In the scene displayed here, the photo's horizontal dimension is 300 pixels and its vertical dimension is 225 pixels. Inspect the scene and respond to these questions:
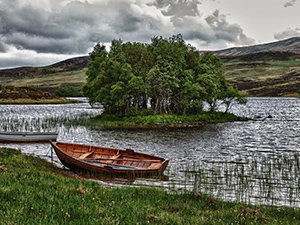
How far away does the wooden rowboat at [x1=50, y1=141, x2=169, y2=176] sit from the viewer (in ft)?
68.9

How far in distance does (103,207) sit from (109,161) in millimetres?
14132

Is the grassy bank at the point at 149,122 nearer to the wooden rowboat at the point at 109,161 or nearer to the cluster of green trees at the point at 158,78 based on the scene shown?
the cluster of green trees at the point at 158,78

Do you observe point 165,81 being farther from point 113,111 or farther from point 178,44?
point 113,111

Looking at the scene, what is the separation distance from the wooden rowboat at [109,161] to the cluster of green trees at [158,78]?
102ft

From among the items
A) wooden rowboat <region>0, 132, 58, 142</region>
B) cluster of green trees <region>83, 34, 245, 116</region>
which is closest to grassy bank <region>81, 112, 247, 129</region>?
cluster of green trees <region>83, 34, 245, 116</region>

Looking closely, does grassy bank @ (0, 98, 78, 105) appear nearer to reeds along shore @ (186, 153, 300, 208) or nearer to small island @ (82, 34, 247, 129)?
small island @ (82, 34, 247, 129)

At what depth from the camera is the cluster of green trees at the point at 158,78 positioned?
2338 inches

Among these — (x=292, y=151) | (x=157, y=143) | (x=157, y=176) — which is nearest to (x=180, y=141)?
(x=157, y=143)

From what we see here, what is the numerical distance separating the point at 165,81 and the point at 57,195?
47943 mm

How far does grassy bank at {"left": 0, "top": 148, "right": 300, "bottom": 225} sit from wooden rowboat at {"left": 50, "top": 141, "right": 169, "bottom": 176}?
654 cm

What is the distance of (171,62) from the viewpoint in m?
61.2

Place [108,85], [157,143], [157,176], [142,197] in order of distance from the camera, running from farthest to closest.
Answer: [108,85] → [157,143] → [157,176] → [142,197]

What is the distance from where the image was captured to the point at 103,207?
33.6 feet

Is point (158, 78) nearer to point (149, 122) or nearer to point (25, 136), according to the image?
point (149, 122)
